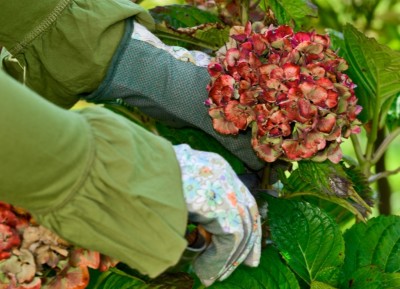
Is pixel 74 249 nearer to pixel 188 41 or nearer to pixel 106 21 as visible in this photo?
pixel 106 21

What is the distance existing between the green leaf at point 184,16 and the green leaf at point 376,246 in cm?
42

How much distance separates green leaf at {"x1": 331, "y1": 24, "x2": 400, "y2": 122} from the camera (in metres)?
1.07

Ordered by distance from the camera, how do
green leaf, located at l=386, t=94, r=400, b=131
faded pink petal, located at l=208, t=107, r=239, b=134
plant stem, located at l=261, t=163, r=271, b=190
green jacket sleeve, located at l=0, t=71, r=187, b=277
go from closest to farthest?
green jacket sleeve, located at l=0, t=71, r=187, b=277, faded pink petal, located at l=208, t=107, r=239, b=134, plant stem, located at l=261, t=163, r=271, b=190, green leaf, located at l=386, t=94, r=400, b=131

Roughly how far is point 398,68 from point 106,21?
1.44 feet

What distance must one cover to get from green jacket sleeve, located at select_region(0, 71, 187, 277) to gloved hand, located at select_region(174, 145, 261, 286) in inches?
0.9

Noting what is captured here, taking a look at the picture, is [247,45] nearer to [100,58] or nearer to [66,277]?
[100,58]

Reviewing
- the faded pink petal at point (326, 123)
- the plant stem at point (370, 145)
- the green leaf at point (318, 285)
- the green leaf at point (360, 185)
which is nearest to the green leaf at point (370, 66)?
the plant stem at point (370, 145)

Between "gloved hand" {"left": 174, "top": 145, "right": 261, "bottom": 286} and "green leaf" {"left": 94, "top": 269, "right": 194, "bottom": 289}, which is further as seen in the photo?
"green leaf" {"left": 94, "top": 269, "right": 194, "bottom": 289}

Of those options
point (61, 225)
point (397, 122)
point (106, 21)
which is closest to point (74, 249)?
point (61, 225)

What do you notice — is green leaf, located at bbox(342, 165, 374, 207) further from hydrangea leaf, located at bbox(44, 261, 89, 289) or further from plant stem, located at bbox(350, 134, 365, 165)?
hydrangea leaf, located at bbox(44, 261, 89, 289)

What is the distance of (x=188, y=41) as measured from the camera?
45.2 inches

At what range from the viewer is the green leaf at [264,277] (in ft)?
3.27

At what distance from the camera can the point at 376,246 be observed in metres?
1.06

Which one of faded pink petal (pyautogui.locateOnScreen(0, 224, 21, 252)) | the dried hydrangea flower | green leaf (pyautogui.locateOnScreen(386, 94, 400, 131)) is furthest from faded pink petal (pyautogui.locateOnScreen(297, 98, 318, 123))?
green leaf (pyautogui.locateOnScreen(386, 94, 400, 131))
